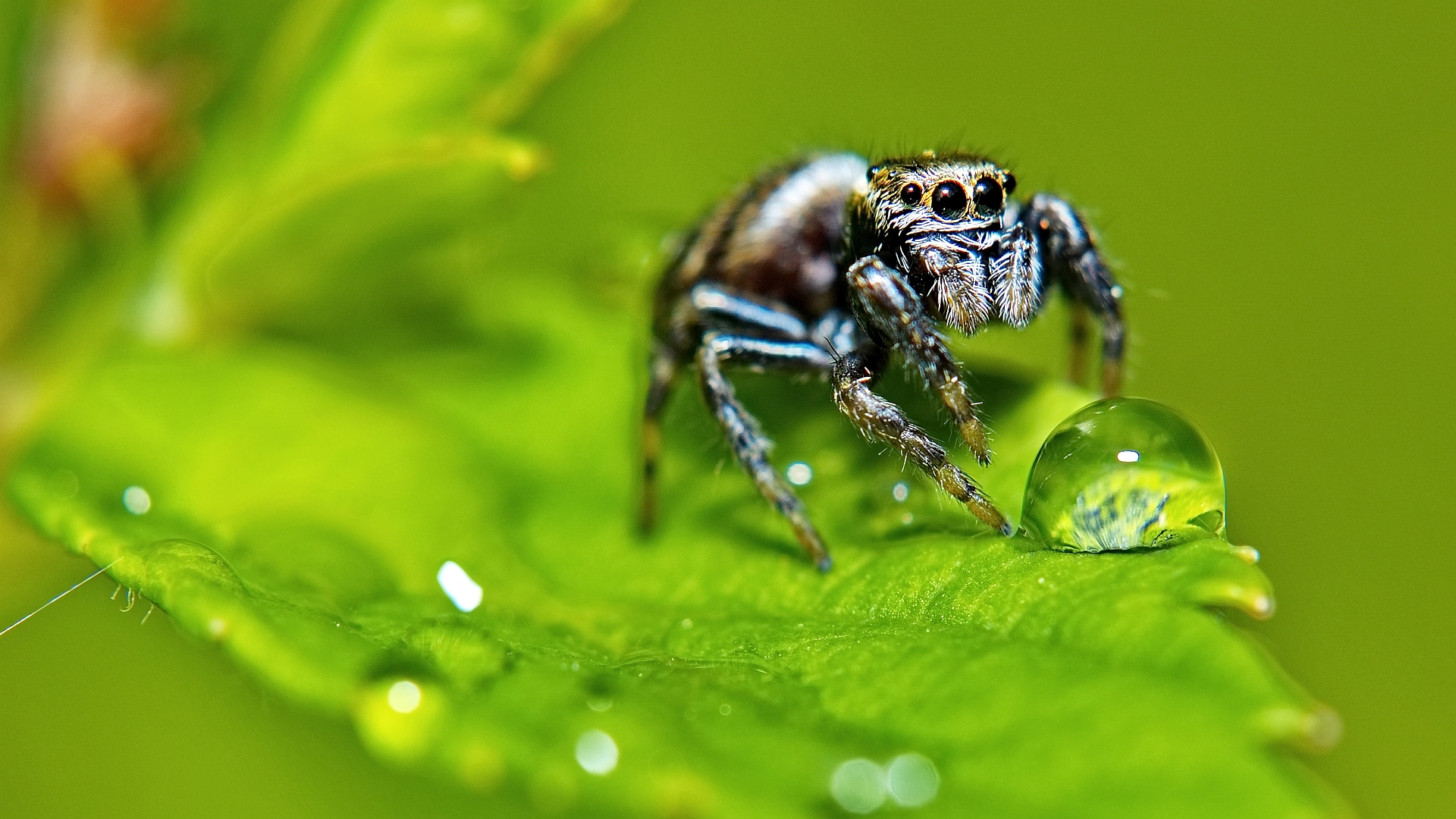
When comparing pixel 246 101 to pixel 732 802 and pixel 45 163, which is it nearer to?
pixel 45 163

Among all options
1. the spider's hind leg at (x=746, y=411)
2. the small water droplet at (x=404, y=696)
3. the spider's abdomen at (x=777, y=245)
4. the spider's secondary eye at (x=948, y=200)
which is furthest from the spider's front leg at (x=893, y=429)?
the small water droplet at (x=404, y=696)

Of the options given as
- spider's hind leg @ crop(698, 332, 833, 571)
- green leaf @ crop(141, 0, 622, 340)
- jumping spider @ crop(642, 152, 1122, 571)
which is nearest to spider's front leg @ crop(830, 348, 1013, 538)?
jumping spider @ crop(642, 152, 1122, 571)

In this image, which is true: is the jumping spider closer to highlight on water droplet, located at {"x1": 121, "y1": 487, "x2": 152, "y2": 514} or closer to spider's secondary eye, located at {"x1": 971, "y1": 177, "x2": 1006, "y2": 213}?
spider's secondary eye, located at {"x1": 971, "y1": 177, "x2": 1006, "y2": 213}

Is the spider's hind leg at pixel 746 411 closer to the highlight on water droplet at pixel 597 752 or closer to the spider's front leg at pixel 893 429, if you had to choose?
the spider's front leg at pixel 893 429

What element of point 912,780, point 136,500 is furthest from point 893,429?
point 136,500

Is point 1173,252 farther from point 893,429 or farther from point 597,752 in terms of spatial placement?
point 597,752

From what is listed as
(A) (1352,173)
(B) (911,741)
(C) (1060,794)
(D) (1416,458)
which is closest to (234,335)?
(B) (911,741)
